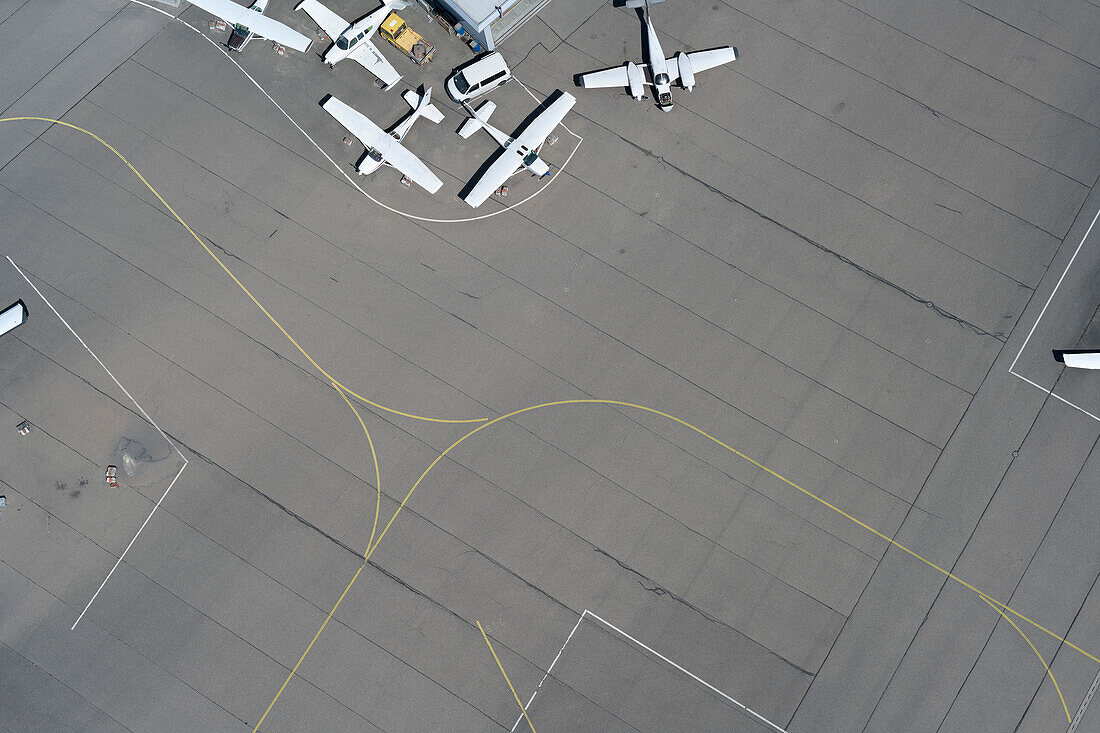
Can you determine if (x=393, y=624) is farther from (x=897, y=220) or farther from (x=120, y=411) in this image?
(x=897, y=220)

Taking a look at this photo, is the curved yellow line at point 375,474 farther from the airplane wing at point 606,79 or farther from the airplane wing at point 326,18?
the airplane wing at point 606,79

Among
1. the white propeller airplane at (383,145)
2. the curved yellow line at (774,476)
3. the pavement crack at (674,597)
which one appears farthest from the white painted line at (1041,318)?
the white propeller airplane at (383,145)

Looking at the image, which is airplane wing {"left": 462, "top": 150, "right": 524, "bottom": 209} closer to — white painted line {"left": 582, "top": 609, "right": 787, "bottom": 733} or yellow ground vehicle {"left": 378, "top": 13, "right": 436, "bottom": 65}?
yellow ground vehicle {"left": 378, "top": 13, "right": 436, "bottom": 65}

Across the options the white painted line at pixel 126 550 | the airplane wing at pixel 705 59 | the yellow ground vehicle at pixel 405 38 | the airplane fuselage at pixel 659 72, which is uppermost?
the airplane wing at pixel 705 59

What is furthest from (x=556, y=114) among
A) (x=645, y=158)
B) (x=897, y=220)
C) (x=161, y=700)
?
(x=161, y=700)

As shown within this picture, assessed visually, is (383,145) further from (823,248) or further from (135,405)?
(823,248)

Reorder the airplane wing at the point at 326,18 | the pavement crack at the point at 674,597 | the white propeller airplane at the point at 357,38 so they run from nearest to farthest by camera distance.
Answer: the pavement crack at the point at 674,597
the white propeller airplane at the point at 357,38
the airplane wing at the point at 326,18

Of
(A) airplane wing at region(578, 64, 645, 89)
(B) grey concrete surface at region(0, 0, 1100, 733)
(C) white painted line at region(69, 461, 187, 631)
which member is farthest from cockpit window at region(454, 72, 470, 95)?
(C) white painted line at region(69, 461, 187, 631)
